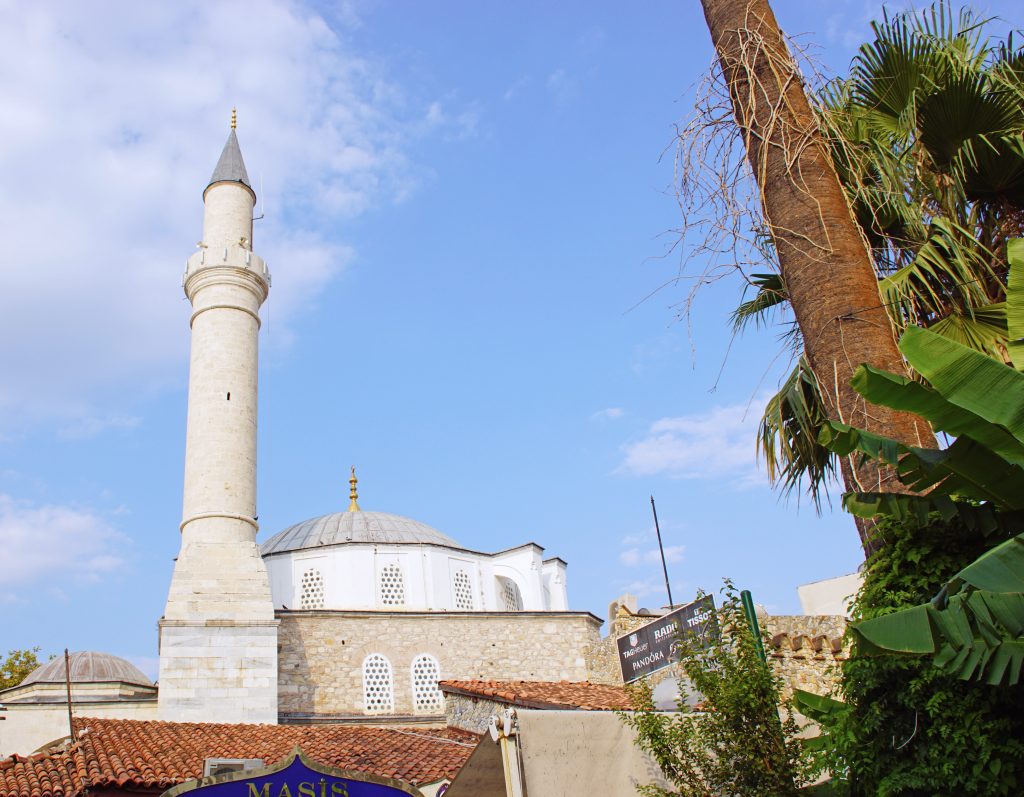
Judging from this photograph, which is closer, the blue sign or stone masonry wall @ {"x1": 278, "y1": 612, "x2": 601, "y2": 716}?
the blue sign

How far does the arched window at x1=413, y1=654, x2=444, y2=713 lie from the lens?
20.0 meters

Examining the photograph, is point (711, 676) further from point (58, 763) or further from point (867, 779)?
point (58, 763)

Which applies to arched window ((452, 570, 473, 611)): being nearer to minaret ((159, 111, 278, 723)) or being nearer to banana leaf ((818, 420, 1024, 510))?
minaret ((159, 111, 278, 723))

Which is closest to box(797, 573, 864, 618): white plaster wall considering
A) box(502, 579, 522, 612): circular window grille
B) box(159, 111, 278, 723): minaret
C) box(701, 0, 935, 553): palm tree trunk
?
box(502, 579, 522, 612): circular window grille

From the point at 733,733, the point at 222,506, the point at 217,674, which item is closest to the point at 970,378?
the point at 733,733

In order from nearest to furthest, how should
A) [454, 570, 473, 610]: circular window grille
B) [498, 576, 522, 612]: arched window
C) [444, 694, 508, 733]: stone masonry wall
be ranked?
[444, 694, 508, 733]: stone masonry wall < [454, 570, 473, 610]: circular window grille < [498, 576, 522, 612]: arched window

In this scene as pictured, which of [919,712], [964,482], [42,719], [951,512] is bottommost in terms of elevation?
[919,712]

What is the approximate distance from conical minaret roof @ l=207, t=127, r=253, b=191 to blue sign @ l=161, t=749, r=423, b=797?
18.7m

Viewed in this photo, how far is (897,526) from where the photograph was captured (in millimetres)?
4941

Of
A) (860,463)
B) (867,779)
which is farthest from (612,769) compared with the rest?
(860,463)

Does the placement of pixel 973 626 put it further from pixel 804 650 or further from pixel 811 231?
pixel 804 650

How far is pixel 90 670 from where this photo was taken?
21547mm

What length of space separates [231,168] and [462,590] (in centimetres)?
1186

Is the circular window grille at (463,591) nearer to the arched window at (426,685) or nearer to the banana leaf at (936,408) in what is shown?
the arched window at (426,685)
